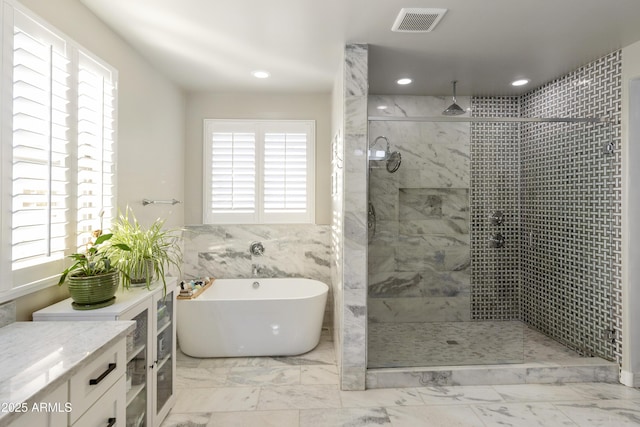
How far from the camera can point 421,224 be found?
289 centimetres

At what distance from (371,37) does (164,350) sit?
2600 millimetres

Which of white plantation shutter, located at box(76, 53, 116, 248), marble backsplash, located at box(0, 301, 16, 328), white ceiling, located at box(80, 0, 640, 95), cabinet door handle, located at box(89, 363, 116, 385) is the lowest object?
cabinet door handle, located at box(89, 363, 116, 385)

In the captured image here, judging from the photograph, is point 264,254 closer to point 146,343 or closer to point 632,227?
point 146,343

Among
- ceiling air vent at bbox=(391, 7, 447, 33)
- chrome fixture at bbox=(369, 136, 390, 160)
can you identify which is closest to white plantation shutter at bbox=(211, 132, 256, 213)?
chrome fixture at bbox=(369, 136, 390, 160)

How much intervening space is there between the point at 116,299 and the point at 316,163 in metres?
2.52

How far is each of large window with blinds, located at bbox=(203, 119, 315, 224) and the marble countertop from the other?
2340mm

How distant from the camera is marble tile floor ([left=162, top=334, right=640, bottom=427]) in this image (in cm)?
223

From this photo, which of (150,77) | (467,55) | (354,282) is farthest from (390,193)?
(150,77)

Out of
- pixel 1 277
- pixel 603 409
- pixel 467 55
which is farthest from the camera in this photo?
pixel 467 55

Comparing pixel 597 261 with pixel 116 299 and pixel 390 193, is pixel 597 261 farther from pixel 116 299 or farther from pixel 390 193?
pixel 116 299

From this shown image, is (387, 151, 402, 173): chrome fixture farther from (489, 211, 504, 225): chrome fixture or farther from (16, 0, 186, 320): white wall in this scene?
(16, 0, 186, 320): white wall

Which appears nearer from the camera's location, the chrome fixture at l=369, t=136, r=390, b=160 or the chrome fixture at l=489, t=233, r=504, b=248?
the chrome fixture at l=369, t=136, r=390, b=160

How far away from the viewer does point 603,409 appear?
92.3 inches

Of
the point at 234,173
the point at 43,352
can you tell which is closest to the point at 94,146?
the point at 43,352
